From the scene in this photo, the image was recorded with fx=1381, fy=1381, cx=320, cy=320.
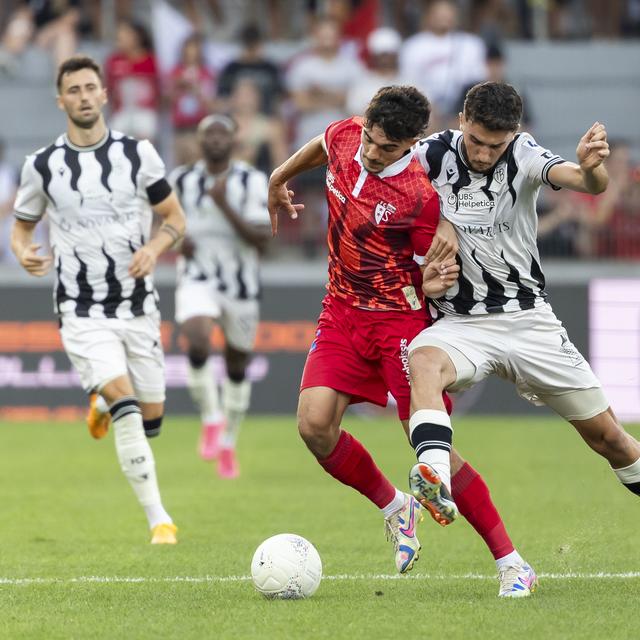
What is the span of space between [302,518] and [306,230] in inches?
306

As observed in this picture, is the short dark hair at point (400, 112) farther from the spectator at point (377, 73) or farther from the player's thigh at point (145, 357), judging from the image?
the spectator at point (377, 73)

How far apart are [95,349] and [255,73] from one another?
10.0 meters

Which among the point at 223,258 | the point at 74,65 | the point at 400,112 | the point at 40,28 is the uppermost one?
the point at 40,28

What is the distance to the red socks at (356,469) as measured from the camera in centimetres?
687

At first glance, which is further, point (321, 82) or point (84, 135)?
point (321, 82)

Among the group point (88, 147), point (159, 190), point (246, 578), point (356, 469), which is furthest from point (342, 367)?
point (88, 147)

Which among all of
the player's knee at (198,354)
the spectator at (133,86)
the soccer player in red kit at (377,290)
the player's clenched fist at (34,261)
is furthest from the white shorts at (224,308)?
the spectator at (133,86)

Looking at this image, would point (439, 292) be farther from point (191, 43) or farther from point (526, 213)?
point (191, 43)

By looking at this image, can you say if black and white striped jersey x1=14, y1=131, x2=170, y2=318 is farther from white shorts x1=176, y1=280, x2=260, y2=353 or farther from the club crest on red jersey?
white shorts x1=176, y1=280, x2=260, y2=353

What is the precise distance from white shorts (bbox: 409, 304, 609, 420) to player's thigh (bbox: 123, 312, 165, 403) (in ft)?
8.78

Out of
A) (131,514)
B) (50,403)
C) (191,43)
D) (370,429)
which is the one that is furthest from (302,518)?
(191,43)

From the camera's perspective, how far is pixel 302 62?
724 inches

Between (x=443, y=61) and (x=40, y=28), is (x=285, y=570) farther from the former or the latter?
(x=40, y=28)

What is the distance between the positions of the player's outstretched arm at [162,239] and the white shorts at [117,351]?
0.43 m
